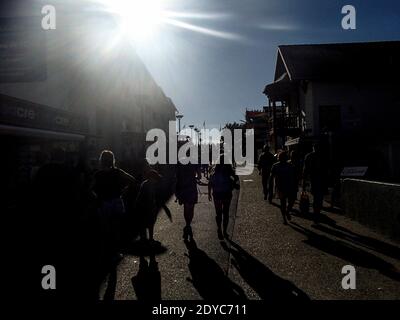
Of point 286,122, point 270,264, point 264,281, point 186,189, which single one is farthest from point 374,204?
point 286,122

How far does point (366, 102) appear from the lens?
24891mm

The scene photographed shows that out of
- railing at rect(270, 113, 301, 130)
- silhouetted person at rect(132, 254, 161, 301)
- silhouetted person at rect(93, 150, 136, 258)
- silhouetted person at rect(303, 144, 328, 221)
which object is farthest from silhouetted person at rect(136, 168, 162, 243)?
railing at rect(270, 113, 301, 130)

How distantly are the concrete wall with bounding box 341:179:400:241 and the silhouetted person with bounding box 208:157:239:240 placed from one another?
2.73 m

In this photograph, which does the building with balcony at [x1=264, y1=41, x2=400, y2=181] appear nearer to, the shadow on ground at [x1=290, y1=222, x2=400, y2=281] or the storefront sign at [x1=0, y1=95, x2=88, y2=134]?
the storefront sign at [x1=0, y1=95, x2=88, y2=134]

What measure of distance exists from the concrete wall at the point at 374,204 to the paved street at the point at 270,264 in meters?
0.21

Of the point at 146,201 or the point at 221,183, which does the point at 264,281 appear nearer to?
the point at 146,201

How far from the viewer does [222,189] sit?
774 centimetres

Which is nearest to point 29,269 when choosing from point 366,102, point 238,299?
point 238,299

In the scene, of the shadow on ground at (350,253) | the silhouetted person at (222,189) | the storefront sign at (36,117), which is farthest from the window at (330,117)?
the silhouetted person at (222,189)

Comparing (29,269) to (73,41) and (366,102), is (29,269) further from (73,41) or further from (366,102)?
(366,102)

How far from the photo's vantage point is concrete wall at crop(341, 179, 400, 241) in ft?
22.9

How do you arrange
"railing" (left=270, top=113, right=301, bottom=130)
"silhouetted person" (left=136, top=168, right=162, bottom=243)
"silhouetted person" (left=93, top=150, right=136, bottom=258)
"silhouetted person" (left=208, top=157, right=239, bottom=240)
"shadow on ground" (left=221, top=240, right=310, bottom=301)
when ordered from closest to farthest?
"shadow on ground" (left=221, top=240, right=310, bottom=301) → "silhouetted person" (left=93, top=150, right=136, bottom=258) → "silhouetted person" (left=136, top=168, right=162, bottom=243) → "silhouetted person" (left=208, top=157, right=239, bottom=240) → "railing" (left=270, top=113, right=301, bottom=130)

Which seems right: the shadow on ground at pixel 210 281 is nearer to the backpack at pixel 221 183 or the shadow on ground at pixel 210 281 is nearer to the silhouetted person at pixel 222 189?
the silhouetted person at pixel 222 189

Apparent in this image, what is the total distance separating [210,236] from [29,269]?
3.33 m
